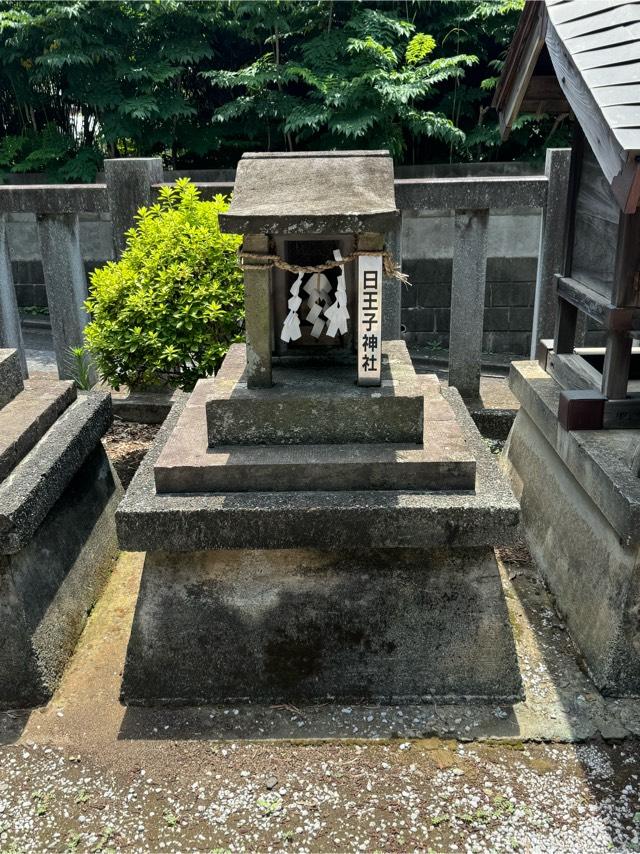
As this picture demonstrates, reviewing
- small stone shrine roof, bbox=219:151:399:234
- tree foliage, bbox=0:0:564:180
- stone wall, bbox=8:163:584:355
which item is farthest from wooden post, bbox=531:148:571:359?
tree foliage, bbox=0:0:564:180

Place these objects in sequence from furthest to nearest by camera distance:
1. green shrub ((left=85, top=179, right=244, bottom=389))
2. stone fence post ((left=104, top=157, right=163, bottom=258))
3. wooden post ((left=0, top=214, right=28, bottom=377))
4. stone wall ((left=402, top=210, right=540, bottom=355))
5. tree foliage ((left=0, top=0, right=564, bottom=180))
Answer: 1. tree foliage ((left=0, top=0, right=564, bottom=180))
2. stone wall ((left=402, top=210, right=540, bottom=355))
3. wooden post ((left=0, top=214, right=28, bottom=377))
4. stone fence post ((left=104, top=157, right=163, bottom=258))
5. green shrub ((left=85, top=179, right=244, bottom=389))

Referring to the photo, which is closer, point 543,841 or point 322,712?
point 543,841

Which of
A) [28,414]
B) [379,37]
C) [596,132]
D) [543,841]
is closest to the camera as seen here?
[543,841]

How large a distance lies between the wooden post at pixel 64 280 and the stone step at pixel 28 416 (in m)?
1.07

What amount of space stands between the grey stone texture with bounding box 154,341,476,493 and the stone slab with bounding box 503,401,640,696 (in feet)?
2.24

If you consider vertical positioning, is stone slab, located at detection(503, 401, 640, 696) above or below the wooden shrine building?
below

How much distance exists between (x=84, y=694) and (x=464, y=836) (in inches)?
65.5

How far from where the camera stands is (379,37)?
9.34 m

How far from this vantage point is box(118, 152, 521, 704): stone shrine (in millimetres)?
3053

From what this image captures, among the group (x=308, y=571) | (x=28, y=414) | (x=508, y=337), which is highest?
(x=28, y=414)

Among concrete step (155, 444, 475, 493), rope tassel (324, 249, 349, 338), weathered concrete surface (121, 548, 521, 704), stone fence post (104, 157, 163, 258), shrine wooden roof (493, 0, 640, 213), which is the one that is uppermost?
shrine wooden roof (493, 0, 640, 213)

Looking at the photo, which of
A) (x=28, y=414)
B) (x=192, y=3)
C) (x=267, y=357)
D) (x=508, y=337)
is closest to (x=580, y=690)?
(x=267, y=357)

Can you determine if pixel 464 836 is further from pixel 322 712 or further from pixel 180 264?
pixel 180 264

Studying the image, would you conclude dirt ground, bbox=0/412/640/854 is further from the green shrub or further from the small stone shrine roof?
the small stone shrine roof
